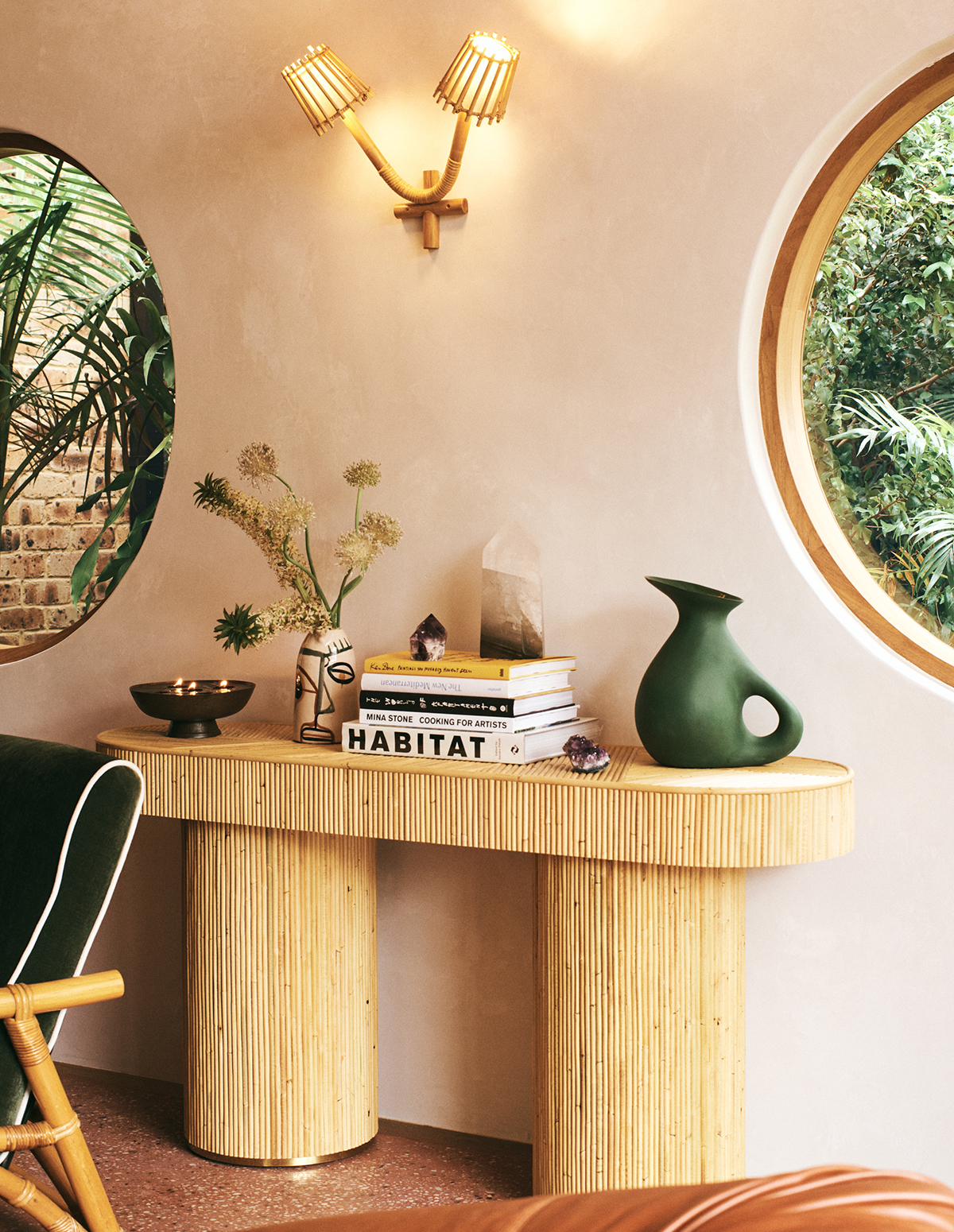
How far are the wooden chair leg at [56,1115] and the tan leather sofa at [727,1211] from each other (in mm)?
845

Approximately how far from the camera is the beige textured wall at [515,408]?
73.6 inches

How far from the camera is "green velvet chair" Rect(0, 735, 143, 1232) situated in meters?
1.45

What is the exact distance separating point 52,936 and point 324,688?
0.69 m

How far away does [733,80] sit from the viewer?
190cm

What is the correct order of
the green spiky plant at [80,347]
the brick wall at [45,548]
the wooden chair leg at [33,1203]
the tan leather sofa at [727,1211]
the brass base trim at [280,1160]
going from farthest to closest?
the brick wall at [45,548], the green spiky plant at [80,347], the brass base trim at [280,1160], the wooden chair leg at [33,1203], the tan leather sofa at [727,1211]

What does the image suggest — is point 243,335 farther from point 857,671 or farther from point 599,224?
point 857,671

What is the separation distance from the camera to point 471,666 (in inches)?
73.3

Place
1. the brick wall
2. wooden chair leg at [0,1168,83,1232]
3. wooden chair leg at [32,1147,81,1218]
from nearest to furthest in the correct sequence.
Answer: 1. wooden chair leg at [0,1168,83,1232]
2. wooden chair leg at [32,1147,81,1218]
3. the brick wall

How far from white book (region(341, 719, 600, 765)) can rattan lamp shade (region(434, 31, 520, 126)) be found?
1114 mm

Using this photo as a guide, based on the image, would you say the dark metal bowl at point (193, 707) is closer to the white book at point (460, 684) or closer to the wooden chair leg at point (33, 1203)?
the white book at point (460, 684)

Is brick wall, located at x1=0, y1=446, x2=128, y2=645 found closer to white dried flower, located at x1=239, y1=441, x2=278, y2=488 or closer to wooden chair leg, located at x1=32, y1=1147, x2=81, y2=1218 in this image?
white dried flower, located at x1=239, y1=441, x2=278, y2=488

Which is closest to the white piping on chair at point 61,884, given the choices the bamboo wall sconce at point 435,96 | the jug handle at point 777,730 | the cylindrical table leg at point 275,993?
the cylindrical table leg at point 275,993

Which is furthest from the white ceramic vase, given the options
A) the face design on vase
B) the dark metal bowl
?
the dark metal bowl

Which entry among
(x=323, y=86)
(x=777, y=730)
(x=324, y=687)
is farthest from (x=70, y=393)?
(x=777, y=730)
